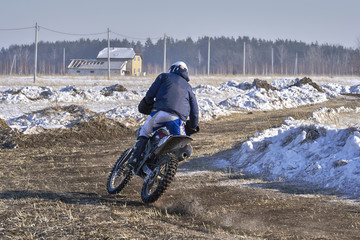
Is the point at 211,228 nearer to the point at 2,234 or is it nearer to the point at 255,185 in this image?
the point at 2,234

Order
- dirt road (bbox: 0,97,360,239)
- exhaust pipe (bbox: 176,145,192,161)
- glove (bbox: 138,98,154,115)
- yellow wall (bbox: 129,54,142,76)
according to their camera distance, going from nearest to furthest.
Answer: dirt road (bbox: 0,97,360,239) < exhaust pipe (bbox: 176,145,192,161) < glove (bbox: 138,98,154,115) < yellow wall (bbox: 129,54,142,76)

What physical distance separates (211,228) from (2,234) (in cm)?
243

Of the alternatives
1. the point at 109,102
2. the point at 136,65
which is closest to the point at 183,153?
the point at 109,102

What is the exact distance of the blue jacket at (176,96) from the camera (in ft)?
24.4

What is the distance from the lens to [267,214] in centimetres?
670

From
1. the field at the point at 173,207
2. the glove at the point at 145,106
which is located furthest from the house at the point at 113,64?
the glove at the point at 145,106

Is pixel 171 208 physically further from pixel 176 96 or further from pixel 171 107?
pixel 176 96

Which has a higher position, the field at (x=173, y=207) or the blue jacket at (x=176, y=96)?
the blue jacket at (x=176, y=96)

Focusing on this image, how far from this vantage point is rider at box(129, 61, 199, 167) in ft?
24.4

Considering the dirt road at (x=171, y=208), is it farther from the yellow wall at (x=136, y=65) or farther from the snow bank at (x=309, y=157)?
the yellow wall at (x=136, y=65)

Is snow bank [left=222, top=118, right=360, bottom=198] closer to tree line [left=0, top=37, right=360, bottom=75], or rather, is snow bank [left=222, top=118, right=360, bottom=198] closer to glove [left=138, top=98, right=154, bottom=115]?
glove [left=138, top=98, right=154, bottom=115]

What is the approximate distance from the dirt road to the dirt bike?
0.81 ft

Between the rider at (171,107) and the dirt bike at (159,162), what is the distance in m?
0.11

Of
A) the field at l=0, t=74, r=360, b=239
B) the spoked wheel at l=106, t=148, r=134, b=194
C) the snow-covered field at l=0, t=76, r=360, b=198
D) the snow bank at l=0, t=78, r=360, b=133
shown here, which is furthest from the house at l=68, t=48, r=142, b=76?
the spoked wheel at l=106, t=148, r=134, b=194
